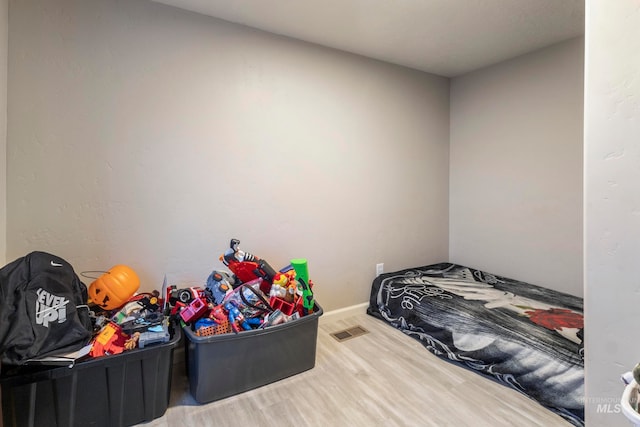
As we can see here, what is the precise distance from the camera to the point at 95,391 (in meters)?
1.36

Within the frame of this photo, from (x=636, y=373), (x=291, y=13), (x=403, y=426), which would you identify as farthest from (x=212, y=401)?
(x=291, y=13)

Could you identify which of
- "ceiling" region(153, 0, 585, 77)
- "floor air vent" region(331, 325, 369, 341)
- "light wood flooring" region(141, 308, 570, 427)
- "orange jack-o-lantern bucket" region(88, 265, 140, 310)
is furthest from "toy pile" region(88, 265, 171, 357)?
"ceiling" region(153, 0, 585, 77)

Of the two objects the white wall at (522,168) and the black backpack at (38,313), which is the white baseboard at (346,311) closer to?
the white wall at (522,168)

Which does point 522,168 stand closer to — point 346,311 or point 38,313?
point 346,311

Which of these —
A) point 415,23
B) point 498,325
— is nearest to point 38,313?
point 498,325

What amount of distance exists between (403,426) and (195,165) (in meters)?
1.85

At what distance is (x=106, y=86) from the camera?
173cm

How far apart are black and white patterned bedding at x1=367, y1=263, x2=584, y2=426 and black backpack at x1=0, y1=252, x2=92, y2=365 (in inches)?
79.1

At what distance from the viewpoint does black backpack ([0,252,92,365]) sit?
119cm

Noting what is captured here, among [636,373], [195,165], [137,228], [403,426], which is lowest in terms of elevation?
[403,426]

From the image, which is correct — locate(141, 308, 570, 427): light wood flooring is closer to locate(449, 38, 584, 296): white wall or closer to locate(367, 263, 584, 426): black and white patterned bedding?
locate(367, 263, 584, 426): black and white patterned bedding

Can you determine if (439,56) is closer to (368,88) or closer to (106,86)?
(368,88)

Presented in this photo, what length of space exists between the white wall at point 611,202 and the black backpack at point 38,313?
6.74 ft

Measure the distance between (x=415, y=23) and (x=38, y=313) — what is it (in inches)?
102
